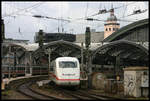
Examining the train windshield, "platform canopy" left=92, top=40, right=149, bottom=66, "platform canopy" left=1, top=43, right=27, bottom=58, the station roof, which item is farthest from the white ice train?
the station roof

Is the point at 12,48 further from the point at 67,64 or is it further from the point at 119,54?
the point at 67,64

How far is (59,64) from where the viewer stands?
2428 cm

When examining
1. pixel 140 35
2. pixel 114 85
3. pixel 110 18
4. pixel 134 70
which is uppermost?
pixel 110 18

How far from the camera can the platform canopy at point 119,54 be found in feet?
177

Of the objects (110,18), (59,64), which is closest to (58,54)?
(59,64)

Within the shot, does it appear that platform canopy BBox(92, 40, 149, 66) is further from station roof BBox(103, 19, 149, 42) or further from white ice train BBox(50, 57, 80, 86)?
white ice train BBox(50, 57, 80, 86)

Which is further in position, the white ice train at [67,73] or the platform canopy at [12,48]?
the platform canopy at [12,48]

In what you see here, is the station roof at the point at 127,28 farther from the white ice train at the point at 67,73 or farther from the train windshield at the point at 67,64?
the white ice train at the point at 67,73

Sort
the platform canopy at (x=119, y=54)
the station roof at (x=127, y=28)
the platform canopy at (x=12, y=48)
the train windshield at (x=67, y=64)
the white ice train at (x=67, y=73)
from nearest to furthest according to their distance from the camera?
the white ice train at (x=67, y=73), the train windshield at (x=67, y=64), the platform canopy at (x=12, y=48), the platform canopy at (x=119, y=54), the station roof at (x=127, y=28)

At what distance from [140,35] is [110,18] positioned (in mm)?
65126

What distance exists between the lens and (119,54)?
59.0 meters

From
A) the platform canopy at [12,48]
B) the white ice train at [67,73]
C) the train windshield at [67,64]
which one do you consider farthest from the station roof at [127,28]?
the white ice train at [67,73]

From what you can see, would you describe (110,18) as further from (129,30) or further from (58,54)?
(58,54)

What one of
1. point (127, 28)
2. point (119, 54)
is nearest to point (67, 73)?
point (119, 54)
